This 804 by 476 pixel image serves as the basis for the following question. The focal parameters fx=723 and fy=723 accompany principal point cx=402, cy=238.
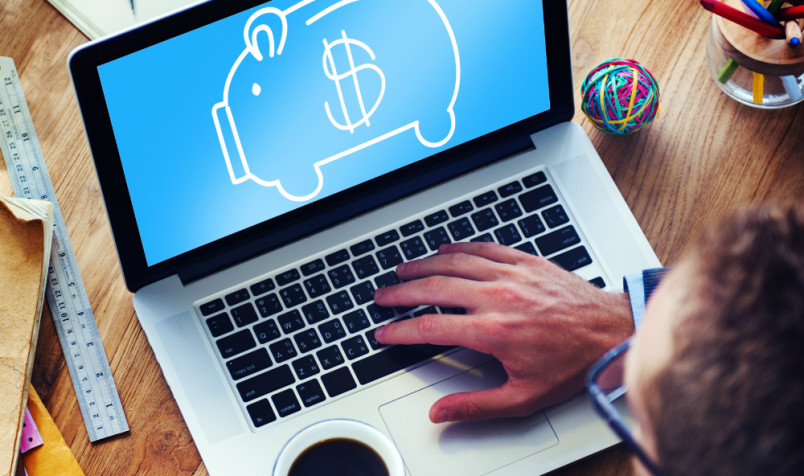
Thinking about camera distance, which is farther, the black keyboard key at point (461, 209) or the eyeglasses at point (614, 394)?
the black keyboard key at point (461, 209)

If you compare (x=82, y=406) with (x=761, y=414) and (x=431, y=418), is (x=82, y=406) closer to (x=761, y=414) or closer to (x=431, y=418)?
(x=431, y=418)

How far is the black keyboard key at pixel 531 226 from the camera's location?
0.88 metres

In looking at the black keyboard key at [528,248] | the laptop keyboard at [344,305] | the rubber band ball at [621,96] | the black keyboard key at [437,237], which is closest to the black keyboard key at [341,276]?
the laptop keyboard at [344,305]

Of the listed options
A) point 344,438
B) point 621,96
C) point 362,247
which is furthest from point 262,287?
point 621,96

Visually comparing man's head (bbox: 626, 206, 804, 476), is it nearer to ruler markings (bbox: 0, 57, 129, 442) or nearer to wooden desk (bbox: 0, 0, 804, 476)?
wooden desk (bbox: 0, 0, 804, 476)

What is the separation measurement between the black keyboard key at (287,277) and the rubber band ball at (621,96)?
16.2 inches

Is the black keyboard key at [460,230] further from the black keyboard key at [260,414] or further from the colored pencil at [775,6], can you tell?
the colored pencil at [775,6]

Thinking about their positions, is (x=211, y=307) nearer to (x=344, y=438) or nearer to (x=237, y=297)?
(x=237, y=297)

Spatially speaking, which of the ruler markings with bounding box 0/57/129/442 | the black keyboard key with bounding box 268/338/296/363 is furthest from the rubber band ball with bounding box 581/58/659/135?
the ruler markings with bounding box 0/57/129/442

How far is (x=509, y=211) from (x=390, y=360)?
0.76ft

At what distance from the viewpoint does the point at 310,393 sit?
0.81 meters

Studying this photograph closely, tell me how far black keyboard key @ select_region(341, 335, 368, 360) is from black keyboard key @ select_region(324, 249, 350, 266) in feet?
0.31

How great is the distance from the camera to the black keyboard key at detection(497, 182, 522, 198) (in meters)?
0.89

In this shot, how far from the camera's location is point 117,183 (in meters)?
0.76
